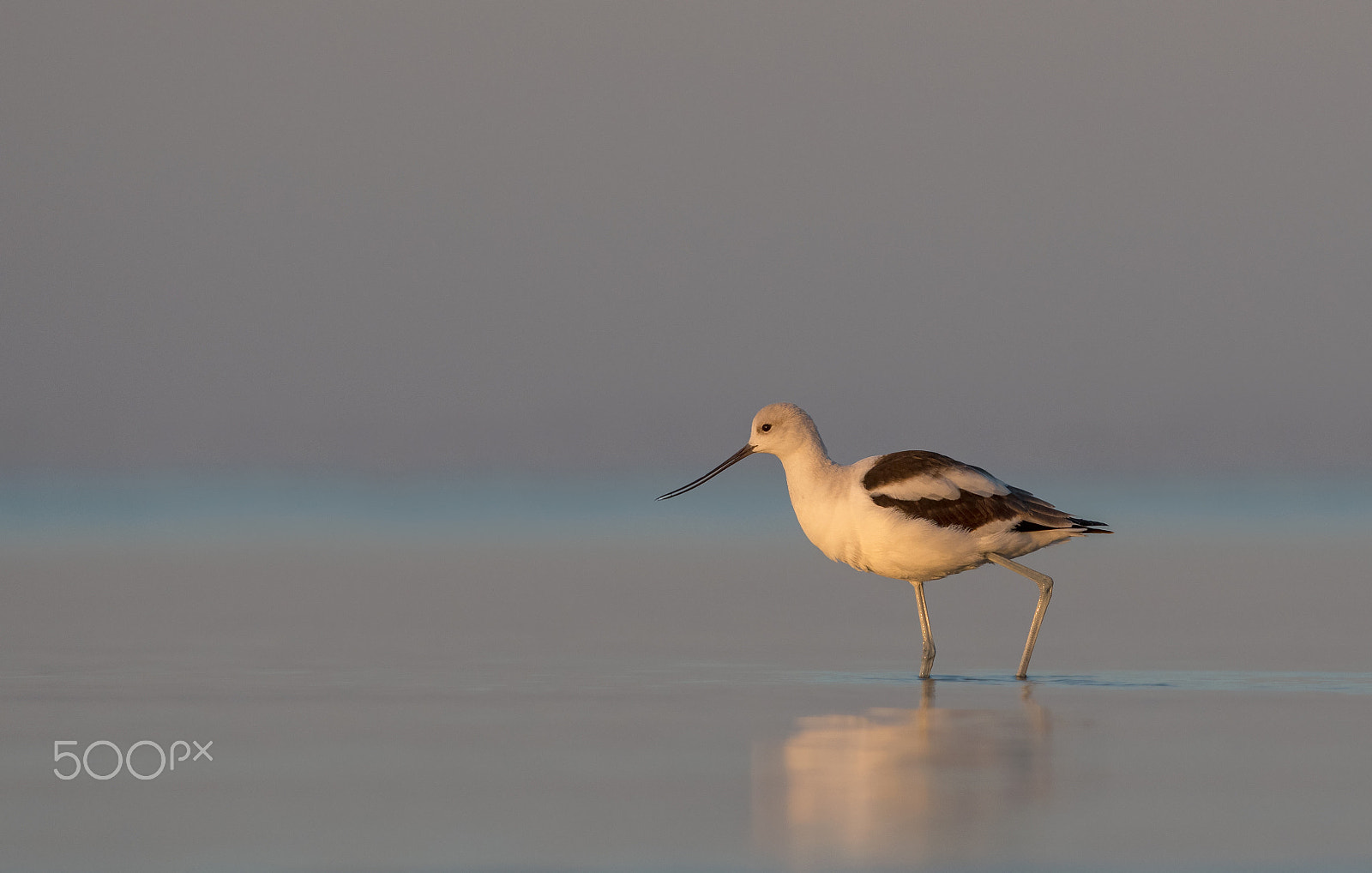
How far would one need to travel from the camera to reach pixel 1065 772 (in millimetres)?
6867

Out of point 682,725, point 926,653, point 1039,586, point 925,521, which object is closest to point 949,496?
point 925,521

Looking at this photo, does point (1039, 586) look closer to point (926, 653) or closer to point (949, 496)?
point (949, 496)

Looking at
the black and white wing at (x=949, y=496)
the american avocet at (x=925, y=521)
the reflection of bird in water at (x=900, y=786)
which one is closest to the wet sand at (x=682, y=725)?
the reflection of bird in water at (x=900, y=786)

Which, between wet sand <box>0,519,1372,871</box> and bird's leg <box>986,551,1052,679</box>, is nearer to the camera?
wet sand <box>0,519,1372,871</box>

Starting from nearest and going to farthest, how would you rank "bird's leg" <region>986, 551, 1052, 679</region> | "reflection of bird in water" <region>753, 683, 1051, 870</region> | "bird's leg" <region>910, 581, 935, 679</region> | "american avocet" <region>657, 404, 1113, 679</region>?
"reflection of bird in water" <region>753, 683, 1051, 870</region>
"bird's leg" <region>910, 581, 935, 679</region>
"bird's leg" <region>986, 551, 1052, 679</region>
"american avocet" <region>657, 404, 1113, 679</region>

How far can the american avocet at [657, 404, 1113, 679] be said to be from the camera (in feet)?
32.9

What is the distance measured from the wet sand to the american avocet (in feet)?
1.91

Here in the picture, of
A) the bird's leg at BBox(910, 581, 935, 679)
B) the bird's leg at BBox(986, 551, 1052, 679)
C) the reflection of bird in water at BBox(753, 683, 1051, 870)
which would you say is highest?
the bird's leg at BBox(986, 551, 1052, 679)

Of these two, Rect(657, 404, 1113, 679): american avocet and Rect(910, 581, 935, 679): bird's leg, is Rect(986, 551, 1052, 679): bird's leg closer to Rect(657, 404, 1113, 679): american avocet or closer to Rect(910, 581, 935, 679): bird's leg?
Rect(657, 404, 1113, 679): american avocet

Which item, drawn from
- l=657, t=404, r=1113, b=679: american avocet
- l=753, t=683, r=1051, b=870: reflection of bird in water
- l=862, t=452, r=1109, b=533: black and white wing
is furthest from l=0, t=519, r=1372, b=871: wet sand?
l=862, t=452, r=1109, b=533: black and white wing

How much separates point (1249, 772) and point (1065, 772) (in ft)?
2.35

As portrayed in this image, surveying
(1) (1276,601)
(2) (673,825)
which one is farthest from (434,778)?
(1) (1276,601)

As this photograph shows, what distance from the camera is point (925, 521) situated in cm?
1000

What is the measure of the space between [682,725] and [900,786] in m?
1.60
